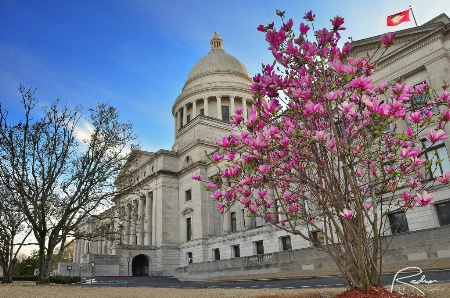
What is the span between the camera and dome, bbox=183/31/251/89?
7106cm

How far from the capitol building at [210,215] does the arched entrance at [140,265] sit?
0.50 feet

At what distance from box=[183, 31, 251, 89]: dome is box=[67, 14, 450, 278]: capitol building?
0.72ft

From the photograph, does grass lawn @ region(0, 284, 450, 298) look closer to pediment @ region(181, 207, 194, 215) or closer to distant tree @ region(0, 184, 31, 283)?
distant tree @ region(0, 184, 31, 283)

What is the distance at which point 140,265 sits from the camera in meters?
51.9

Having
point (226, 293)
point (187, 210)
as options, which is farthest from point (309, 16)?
point (187, 210)

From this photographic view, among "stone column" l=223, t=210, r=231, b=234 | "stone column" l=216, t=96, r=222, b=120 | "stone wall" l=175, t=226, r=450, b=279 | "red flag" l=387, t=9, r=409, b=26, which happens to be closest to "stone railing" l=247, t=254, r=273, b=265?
"stone wall" l=175, t=226, r=450, b=279

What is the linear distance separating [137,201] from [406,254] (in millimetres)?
47618

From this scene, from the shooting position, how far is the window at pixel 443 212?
24.1m

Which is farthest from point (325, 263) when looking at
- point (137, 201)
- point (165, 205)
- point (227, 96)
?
point (227, 96)

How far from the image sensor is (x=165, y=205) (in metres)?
52.2

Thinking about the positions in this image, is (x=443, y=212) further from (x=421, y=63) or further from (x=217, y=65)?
(x=217, y=65)

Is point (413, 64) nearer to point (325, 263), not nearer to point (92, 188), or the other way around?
point (325, 263)

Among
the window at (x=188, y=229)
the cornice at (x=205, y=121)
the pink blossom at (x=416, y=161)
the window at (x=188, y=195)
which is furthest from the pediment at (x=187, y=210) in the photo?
the pink blossom at (x=416, y=161)

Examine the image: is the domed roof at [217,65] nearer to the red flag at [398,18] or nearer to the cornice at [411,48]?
the cornice at [411,48]
